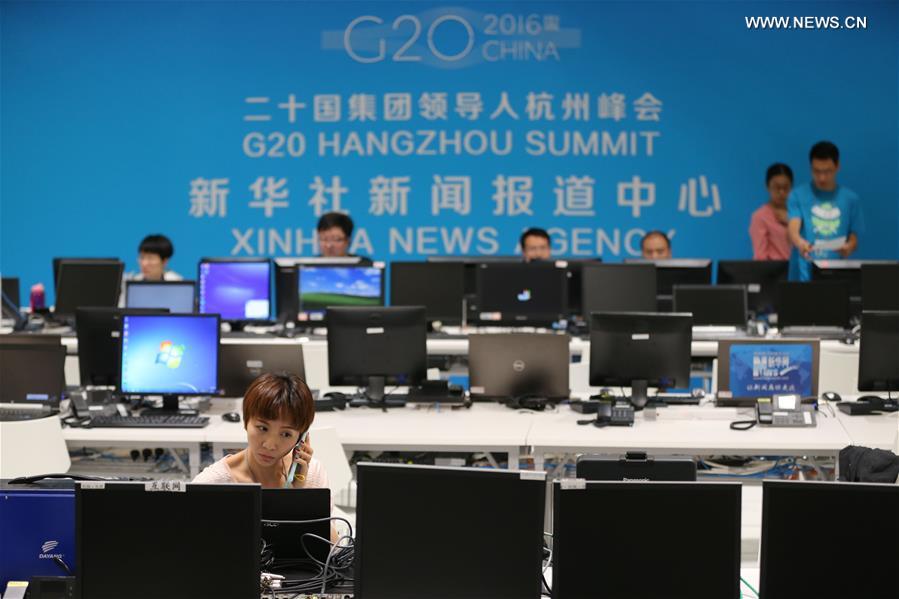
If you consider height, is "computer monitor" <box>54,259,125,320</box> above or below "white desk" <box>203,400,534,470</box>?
above

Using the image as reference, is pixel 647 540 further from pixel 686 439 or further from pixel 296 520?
pixel 686 439

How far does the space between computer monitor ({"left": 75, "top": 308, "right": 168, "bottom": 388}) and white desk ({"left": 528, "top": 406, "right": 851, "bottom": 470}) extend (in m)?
2.28

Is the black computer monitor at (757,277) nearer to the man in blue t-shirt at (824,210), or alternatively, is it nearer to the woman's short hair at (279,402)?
the man in blue t-shirt at (824,210)

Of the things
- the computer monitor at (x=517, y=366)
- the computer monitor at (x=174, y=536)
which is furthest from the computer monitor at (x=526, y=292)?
the computer monitor at (x=174, y=536)

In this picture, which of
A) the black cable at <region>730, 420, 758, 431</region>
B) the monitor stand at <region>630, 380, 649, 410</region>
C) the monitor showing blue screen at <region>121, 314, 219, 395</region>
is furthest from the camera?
the monitor stand at <region>630, 380, 649, 410</region>

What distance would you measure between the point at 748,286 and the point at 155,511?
20.4 ft

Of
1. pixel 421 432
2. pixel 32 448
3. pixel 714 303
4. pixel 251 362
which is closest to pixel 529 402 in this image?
pixel 421 432

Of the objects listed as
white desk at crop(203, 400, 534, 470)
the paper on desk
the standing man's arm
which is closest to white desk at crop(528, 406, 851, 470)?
white desk at crop(203, 400, 534, 470)

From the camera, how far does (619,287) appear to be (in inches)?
308

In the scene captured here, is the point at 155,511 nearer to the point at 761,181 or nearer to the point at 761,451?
the point at 761,451

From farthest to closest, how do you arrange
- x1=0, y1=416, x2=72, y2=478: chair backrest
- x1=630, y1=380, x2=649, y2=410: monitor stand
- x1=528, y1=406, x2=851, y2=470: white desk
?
x1=630, y1=380, x2=649, y2=410: monitor stand < x1=528, y1=406, x2=851, y2=470: white desk < x1=0, y1=416, x2=72, y2=478: chair backrest

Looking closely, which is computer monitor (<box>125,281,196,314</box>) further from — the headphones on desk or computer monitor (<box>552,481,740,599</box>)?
computer monitor (<box>552,481,740,599</box>)

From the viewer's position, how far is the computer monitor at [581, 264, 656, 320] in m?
7.77

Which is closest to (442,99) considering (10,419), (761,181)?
(761,181)
